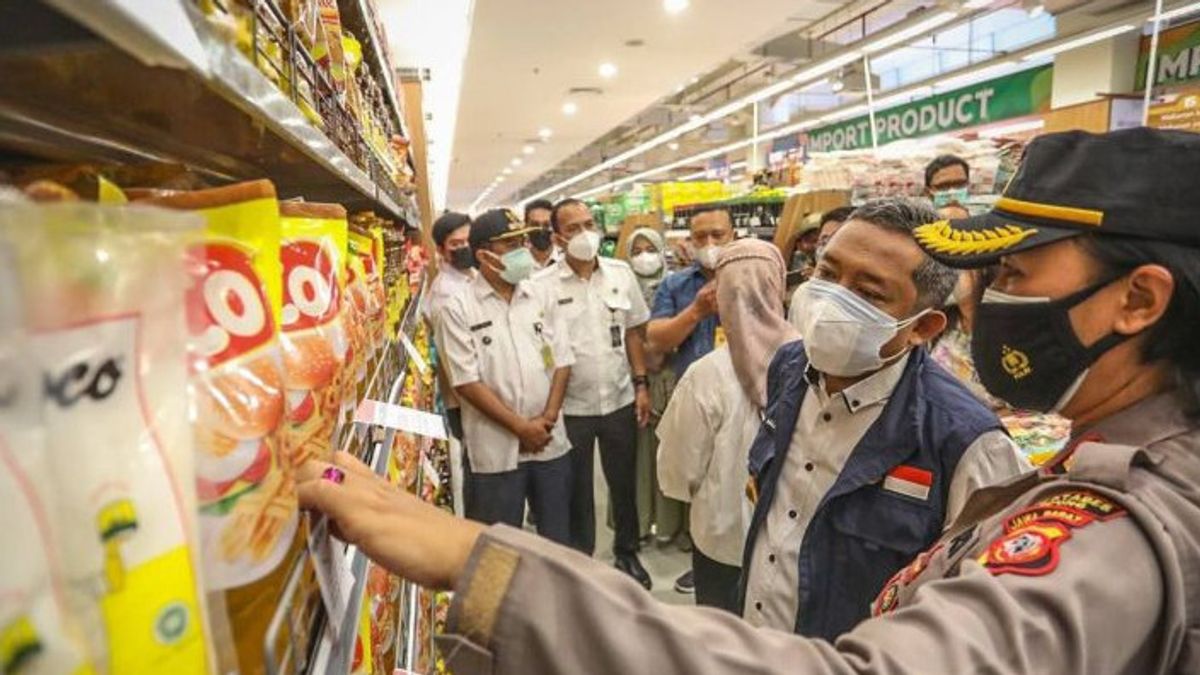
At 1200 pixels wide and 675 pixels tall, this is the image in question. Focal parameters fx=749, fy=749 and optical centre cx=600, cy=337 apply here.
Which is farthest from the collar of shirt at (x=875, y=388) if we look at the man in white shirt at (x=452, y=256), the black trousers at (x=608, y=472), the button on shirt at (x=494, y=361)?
the man in white shirt at (x=452, y=256)

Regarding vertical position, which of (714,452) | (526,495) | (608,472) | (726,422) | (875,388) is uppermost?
(875,388)

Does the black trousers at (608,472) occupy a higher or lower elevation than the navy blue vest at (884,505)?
lower

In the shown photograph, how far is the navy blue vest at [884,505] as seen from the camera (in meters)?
1.52

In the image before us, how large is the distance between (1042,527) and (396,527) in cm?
69

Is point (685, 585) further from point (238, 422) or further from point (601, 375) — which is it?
point (238, 422)

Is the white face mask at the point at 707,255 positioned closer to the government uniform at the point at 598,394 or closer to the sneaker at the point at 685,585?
the government uniform at the point at 598,394

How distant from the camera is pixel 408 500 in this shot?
0.70 metres

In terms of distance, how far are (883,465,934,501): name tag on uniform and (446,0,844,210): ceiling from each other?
6.86 m

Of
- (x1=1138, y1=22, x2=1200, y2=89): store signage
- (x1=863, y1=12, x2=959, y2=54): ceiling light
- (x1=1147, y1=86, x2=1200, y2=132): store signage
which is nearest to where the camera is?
(x1=1147, y1=86, x2=1200, y2=132): store signage

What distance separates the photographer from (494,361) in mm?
3273

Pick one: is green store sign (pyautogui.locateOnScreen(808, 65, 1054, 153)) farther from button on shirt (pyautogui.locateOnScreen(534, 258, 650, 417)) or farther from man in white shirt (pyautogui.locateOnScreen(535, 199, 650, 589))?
button on shirt (pyautogui.locateOnScreen(534, 258, 650, 417))

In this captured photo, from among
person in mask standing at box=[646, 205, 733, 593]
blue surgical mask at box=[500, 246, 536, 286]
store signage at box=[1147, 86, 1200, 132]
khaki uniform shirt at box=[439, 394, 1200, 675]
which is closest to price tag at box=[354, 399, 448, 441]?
khaki uniform shirt at box=[439, 394, 1200, 675]

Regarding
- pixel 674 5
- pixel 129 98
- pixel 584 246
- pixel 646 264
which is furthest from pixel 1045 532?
pixel 674 5

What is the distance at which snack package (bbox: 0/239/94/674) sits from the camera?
1.02 ft
